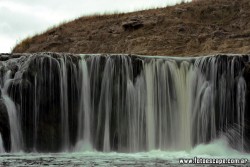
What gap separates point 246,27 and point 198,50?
12.4ft

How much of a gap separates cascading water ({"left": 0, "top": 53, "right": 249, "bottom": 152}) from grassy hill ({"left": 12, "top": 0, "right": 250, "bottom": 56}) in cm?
945

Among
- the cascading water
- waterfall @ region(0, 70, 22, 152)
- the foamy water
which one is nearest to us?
the foamy water

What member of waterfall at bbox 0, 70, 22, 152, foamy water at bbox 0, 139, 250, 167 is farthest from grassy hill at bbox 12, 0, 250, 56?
waterfall at bbox 0, 70, 22, 152

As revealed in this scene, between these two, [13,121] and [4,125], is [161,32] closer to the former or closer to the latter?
[13,121]

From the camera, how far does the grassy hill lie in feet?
119

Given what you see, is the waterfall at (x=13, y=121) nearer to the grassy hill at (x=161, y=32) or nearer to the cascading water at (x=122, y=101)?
the cascading water at (x=122, y=101)

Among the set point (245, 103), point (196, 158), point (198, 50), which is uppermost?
point (198, 50)

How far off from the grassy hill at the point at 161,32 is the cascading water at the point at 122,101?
945cm

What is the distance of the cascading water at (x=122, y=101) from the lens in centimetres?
2367

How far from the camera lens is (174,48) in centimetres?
3619

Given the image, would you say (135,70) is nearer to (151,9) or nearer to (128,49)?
(128,49)

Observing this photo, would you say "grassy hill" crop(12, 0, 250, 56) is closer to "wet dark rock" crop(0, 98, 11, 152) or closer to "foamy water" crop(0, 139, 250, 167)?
"foamy water" crop(0, 139, 250, 167)

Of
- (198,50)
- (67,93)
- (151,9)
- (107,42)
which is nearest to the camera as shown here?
(67,93)

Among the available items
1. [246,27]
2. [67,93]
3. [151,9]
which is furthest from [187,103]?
[151,9]
